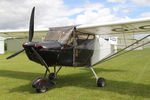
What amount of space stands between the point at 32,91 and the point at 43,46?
1.73 m

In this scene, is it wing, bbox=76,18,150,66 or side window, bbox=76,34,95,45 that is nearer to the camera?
wing, bbox=76,18,150,66

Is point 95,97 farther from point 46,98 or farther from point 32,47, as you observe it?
point 32,47

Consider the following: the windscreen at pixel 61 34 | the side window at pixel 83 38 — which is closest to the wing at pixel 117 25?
the side window at pixel 83 38

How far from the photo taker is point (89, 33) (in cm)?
714

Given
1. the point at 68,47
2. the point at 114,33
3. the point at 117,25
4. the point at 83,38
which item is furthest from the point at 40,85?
the point at 114,33

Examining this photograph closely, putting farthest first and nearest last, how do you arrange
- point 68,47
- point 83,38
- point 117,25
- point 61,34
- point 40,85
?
point 83,38
point 117,25
point 61,34
point 68,47
point 40,85

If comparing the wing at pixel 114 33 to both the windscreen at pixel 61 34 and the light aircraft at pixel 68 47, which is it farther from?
the windscreen at pixel 61 34

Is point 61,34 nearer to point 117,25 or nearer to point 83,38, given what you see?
point 83,38

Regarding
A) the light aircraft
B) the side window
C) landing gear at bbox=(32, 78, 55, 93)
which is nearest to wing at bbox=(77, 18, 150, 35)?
the light aircraft

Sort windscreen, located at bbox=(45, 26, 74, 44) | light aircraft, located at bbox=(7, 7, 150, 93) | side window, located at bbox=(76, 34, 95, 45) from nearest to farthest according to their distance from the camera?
light aircraft, located at bbox=(7, 7, 150, 93) < windscreen, located at bbox=(45, 26, 74, 44) < side window, located at bbox=(76, 34, 95, 45)

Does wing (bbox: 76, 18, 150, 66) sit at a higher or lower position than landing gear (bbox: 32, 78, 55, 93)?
higher

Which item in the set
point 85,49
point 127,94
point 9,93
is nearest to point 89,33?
point 85,49

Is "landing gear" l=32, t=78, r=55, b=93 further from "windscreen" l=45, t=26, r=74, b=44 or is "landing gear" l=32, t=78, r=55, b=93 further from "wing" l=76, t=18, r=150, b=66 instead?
"wing" l=76, t=18, r=150, b=66

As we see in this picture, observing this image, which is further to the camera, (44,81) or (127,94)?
(44,81)
